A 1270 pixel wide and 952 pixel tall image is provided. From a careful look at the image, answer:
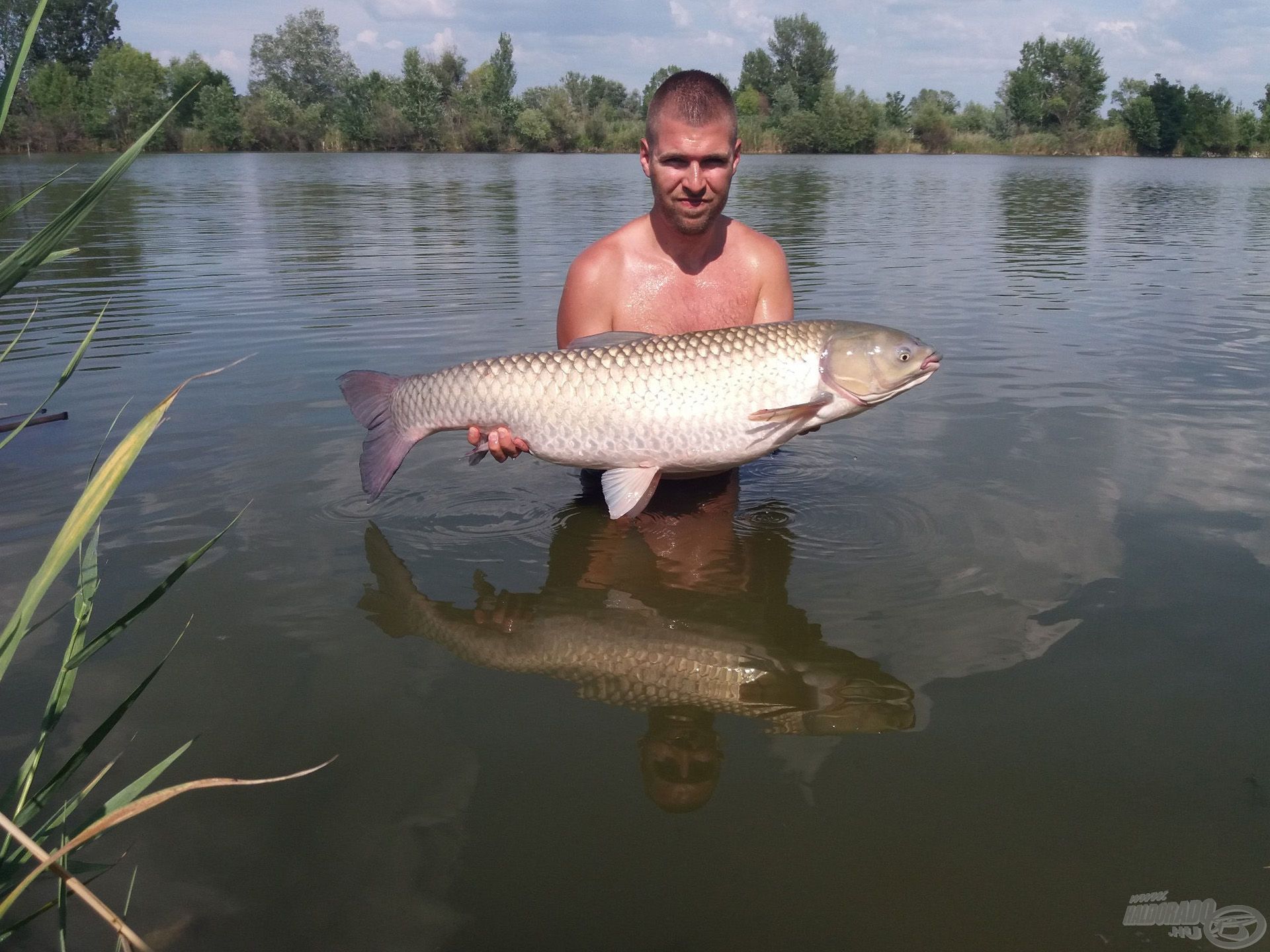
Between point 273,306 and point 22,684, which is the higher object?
point 273,306

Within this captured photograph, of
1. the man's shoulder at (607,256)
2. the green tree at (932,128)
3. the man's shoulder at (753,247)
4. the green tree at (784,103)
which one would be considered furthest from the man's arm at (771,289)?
the green tree at (784,103)

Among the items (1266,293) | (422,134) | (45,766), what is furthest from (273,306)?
(422,134)

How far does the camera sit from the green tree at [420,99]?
7088cm

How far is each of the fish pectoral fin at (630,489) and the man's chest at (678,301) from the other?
1.02 m

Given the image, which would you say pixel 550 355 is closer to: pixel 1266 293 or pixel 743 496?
pixel 743 496

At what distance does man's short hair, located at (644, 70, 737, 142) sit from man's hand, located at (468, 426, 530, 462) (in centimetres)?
146

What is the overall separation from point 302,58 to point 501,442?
10585 cm

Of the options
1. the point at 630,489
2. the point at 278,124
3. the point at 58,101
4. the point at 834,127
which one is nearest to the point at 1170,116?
the point at 834,127

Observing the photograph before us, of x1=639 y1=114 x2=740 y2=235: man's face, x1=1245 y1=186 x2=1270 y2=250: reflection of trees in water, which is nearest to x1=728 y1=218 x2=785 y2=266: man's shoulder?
x1=639 y1=114 x2=740 y2=235: man's face

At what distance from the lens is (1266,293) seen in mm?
10062

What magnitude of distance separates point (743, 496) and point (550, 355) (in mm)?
1410

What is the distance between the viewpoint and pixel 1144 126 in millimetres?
73375

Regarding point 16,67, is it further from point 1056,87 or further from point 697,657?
point 1056,87

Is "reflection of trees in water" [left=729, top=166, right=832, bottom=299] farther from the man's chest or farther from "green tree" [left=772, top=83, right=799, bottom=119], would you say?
"green tree" [left=772, top=83, right=799, bottom=119]
